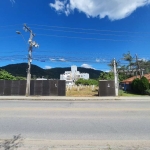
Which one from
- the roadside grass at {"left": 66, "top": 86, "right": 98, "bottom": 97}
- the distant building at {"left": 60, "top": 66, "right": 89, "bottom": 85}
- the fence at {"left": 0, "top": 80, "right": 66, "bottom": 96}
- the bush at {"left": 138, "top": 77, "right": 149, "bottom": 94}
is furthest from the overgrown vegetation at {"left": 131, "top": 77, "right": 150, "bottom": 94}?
the distant building at {"left": 60, "top": 66, "right": 89, "bottom": 85}

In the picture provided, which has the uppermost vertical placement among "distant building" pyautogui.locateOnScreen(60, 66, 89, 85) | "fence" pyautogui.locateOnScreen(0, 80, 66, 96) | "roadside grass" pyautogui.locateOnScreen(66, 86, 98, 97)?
"distant building" pyautogui.locateOnScreen(60, 66, 89, 85)

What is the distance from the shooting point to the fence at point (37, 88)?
69.1 feet

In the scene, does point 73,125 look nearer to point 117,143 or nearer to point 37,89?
point 117,143

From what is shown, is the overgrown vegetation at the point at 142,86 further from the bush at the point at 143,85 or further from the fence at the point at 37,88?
the fence at the point at 37,88

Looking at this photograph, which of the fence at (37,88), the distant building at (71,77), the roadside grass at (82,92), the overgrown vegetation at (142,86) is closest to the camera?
the fence at (37,88)

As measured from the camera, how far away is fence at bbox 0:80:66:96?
69.1 ft

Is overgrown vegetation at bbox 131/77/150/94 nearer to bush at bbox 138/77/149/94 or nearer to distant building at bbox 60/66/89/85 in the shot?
bush at bbox 138/77/149/94

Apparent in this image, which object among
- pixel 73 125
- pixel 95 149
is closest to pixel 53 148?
pixel 95 149

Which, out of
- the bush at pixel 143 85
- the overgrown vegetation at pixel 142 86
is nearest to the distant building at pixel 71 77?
the overgrown vegetation at pixel 142 86

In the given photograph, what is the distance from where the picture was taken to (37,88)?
69.5 ft

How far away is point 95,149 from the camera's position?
3912 millimetres

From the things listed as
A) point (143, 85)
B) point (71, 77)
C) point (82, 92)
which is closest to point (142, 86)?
point (143, 85)

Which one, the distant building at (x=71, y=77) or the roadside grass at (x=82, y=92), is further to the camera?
the distant building at (x=71, y=77)

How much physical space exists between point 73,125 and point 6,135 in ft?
7.90
